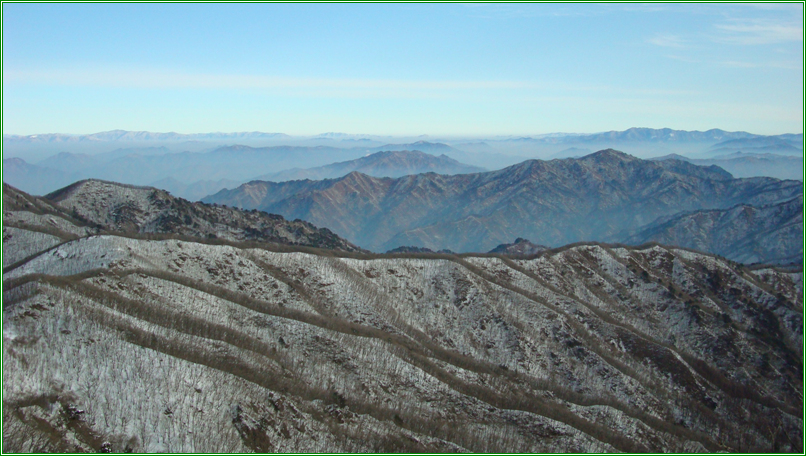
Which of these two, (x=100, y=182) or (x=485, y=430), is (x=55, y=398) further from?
(x=100, y=182)

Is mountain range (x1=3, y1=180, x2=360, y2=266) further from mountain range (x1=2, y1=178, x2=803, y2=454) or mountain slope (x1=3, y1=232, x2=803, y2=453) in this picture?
mountain slope (x1=3, y1=232, x2=803, y2=453)

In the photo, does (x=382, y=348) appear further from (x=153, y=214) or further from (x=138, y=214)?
(x=138, y=214)

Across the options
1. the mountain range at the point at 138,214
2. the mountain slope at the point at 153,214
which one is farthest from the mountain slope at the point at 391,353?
the mountain slope at the point at 153,214

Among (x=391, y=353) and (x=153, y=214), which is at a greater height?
(x=153, y=214)

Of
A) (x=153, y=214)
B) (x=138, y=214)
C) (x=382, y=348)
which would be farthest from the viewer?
(x=153, y=214)

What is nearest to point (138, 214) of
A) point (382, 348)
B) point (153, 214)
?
point (153, 214)

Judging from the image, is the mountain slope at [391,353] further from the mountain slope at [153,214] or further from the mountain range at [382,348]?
the mountain slope at [153,214]

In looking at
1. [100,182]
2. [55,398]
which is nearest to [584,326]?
[55,398]
